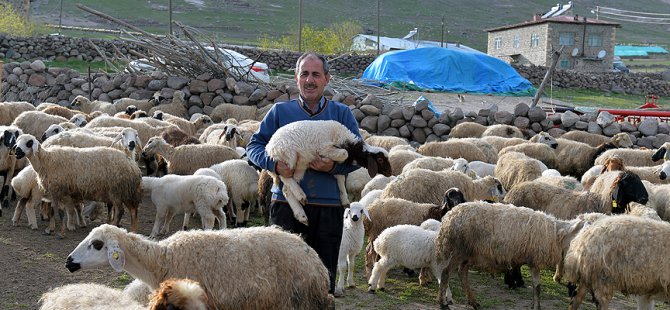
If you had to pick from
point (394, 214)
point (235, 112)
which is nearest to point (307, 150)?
point (394, 214)

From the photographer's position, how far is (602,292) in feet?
22.4

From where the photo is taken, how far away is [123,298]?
15.8 feet

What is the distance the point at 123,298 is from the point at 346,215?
11.5 feet

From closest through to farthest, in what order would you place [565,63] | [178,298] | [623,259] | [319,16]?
[178,298]
[623,259]
[565,63]
[319,16]

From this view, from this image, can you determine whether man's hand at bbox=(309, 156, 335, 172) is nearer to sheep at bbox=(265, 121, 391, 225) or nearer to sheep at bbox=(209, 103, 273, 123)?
sheep at bbox=(265, 121, 391, 225)

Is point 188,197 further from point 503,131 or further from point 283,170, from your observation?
point 503,131

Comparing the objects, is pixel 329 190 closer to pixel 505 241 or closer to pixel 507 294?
pixel 505 241

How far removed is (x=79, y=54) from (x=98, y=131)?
69.5 feet

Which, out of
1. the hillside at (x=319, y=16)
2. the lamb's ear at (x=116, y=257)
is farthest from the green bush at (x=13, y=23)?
the lamb's ear at (x=116, y=257)

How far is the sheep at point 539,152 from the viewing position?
47.3ft

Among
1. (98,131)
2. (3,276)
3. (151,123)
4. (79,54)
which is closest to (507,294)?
(3,276)

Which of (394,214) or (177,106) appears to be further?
(177,106)

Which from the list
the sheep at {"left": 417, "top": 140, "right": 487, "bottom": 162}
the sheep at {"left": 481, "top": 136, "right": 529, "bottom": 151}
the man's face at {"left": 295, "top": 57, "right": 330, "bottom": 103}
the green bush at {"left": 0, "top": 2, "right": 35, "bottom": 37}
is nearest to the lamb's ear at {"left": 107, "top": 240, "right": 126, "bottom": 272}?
the man's face at {"left": 295, "top": 57, "right": 330, "bottom": 103}

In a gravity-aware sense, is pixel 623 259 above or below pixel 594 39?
below
